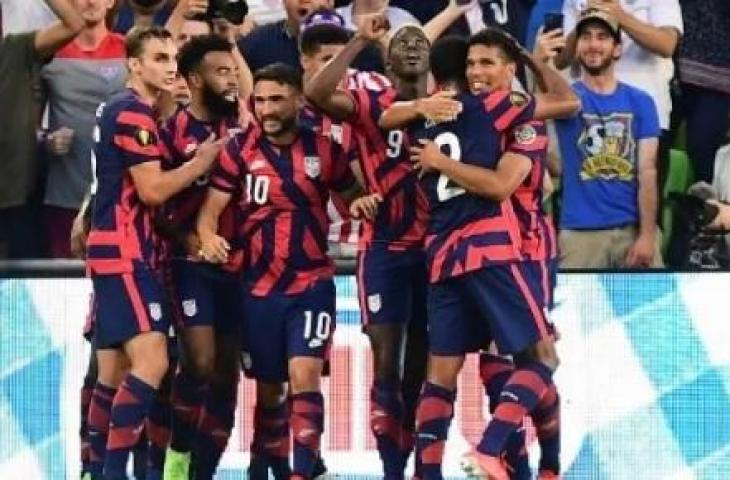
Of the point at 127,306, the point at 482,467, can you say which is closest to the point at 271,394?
the point at 127,306

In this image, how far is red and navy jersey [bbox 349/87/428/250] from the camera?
12.7 metres

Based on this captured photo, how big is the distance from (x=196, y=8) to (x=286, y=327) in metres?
2.45

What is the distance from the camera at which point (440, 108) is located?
12.1 meters

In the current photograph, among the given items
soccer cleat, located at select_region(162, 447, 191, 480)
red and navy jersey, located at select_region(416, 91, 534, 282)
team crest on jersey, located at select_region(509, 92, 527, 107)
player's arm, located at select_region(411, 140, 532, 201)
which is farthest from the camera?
soccer cleat, located at select_region(162, 447, 191, 480)

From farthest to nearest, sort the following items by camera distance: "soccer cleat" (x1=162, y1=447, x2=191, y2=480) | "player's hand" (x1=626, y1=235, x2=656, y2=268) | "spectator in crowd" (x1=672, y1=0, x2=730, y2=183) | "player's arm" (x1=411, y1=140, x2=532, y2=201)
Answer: "spectator in crowd" (x1=672, y1=0, x2=730, y2=183) < "player's hand" (x1=626, y1=235, x2=656, y2=268) < "soccer cleat" (x1=162, y1=447, x2=191, y2=480) < "player's arm" (x1=411, y1=140, x2=532, y2=201)

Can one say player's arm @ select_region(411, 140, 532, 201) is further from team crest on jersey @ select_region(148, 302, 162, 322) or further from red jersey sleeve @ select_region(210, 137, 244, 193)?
team crest on jersey @ select_region(148, 302, 162, 322)

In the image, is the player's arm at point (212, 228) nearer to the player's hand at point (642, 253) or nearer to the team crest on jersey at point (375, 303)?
the team crest on jersey at point (375, 303)

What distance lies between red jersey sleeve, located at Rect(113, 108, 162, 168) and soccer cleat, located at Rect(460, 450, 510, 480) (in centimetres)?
206

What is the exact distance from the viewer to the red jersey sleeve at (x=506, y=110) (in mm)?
12211

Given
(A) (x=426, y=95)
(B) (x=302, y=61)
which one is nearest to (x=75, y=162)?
(B) (x=302, y=61)

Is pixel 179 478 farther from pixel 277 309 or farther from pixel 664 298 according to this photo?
pixel 664 298

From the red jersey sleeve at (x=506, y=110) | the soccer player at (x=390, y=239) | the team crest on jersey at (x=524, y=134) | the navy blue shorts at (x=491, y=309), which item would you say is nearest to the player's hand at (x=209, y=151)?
the soccer player at (x=390, y=239)

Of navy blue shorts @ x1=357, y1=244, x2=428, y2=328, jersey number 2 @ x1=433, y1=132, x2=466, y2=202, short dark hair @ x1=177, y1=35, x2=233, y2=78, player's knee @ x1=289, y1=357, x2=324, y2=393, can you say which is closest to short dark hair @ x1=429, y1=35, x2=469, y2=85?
jersey number 2 @ x1=433, y1=132, x2=466, y2=202

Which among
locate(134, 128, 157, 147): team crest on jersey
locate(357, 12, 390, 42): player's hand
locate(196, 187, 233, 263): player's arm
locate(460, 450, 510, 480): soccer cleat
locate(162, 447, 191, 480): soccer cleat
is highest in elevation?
locate(357, 12, 390, 42): player's hand
